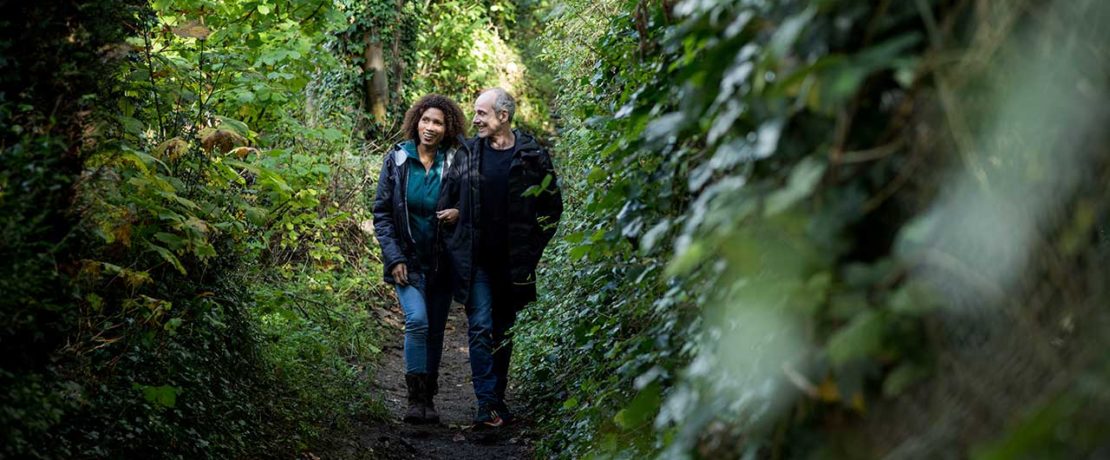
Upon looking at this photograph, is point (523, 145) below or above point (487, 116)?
below

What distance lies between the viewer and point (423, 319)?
21.8 feet

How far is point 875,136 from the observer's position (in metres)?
1.85

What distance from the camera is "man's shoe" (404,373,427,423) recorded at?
22.3ft

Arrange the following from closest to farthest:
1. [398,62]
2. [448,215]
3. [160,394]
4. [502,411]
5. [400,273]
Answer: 1. [160,394]
2. [400,273]
3. [448,215]
4. [502,411]
5. [398,62]

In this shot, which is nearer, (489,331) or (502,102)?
(489,331)

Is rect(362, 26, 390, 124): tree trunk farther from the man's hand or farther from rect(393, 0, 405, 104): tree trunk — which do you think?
A: the man's hand

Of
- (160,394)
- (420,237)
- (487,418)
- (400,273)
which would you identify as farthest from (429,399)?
(160,394)

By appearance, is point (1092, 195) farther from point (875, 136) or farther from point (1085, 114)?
point (875, 136)

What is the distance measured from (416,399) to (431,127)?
5.86ft

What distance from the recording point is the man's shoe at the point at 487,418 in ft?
22.0

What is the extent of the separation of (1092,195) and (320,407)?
17.2ft

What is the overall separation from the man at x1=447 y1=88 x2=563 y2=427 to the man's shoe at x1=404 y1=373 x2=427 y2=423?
36 cm

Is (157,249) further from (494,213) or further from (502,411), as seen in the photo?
(502,411)

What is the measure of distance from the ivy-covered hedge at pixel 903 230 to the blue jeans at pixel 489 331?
4536 millimetres
